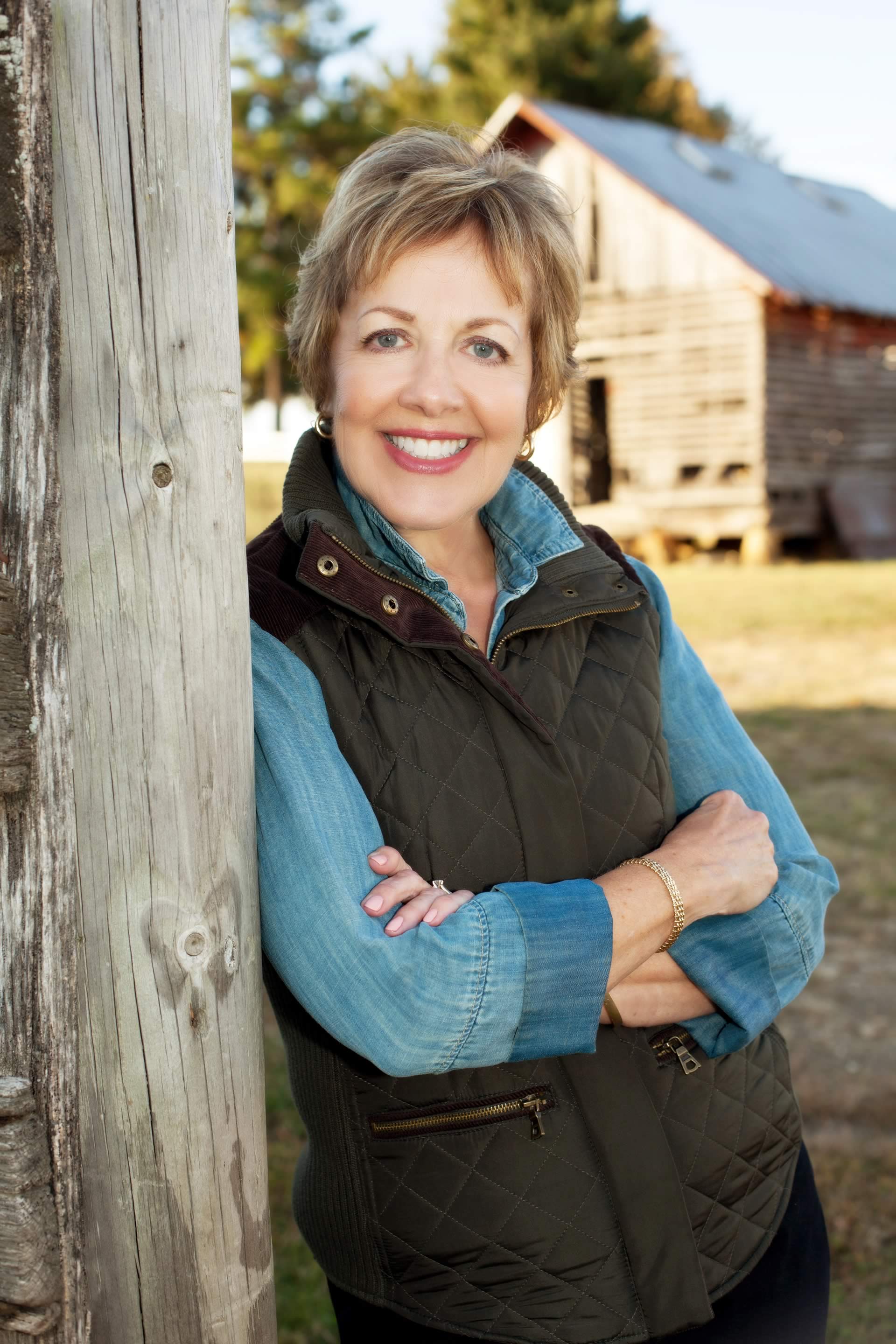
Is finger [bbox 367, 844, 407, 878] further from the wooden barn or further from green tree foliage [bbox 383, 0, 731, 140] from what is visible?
green tree foliage [bbox 383, 0, 731, 140]

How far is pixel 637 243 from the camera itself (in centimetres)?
1823

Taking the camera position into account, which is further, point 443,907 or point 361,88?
point 361,88

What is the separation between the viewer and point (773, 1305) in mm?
1840

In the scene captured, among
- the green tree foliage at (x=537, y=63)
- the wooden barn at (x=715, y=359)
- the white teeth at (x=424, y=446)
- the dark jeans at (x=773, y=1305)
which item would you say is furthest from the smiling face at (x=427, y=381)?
the green tree foliage at (x=537, y=63)

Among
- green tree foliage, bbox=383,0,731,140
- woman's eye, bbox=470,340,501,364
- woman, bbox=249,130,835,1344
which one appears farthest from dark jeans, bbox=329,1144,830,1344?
green tree foliage, bbox=383,0,731,140

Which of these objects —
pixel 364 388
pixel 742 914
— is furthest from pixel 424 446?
pixel 742 914

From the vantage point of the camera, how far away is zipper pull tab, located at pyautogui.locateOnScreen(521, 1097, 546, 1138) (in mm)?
1680

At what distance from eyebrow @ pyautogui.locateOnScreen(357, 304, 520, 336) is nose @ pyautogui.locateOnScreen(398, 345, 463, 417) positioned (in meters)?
0.05

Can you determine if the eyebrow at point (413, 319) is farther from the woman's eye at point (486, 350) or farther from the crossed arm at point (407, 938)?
the crossed arm at point (407, 938)

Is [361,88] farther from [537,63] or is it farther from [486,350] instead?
[486,350]

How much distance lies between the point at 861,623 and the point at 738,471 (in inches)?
284

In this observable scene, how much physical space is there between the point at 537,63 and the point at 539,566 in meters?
34.3

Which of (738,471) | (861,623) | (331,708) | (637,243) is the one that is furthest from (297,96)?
(331,708)

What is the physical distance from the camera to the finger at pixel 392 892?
5.08 ft
